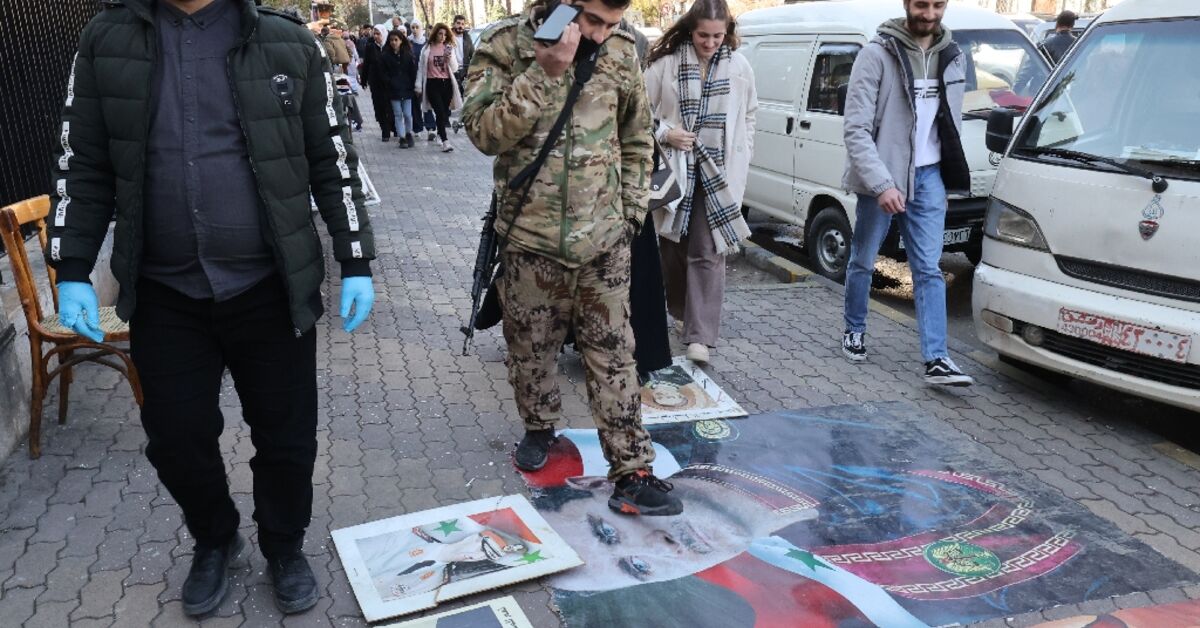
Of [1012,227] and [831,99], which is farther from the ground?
[831,99]

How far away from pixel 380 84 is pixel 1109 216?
38.0 ft

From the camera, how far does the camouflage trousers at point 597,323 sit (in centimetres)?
324

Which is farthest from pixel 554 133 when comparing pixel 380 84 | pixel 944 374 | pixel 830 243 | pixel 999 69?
pixel 380 84

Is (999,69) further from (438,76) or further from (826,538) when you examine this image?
(438,76)

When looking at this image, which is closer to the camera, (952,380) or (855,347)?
(952,380)

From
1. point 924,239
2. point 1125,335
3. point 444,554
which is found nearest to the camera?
point 444,554

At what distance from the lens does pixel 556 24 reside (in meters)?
2.73

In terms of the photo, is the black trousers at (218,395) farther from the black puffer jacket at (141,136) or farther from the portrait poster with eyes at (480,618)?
the portrait poster with eyes at (480,618)

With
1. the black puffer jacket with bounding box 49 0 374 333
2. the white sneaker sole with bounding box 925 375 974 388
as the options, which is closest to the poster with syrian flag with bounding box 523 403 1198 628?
the white sneaker sole with bounding box 925 375 974 388

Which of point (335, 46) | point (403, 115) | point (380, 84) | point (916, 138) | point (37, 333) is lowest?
point (37, 333)

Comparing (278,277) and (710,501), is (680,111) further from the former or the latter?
(278,277)

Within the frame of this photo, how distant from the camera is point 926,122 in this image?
466 centimetres

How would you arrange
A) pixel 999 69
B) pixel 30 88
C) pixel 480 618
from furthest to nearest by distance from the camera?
Answer: pixel 999 69, pixel 30 88, pixel 480 618

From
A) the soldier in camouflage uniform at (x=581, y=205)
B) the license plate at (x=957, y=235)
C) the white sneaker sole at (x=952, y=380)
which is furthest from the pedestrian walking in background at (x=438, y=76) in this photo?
the soldier in camouflage uniform at (x=581, y=205)
